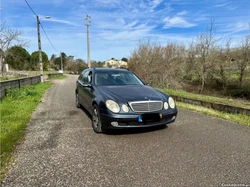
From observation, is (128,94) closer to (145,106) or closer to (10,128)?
(145,106)

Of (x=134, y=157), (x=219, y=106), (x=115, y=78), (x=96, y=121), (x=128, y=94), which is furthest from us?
(x=219, y=106)

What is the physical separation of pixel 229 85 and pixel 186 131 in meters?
21.1

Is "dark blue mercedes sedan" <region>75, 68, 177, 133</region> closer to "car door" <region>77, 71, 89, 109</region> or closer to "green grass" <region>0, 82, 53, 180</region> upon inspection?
"car door" <region>77, 71, 89, 109</region>

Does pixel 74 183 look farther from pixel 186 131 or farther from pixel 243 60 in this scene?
pixel 243 60

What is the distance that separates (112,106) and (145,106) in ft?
2.32

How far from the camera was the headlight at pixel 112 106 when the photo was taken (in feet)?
13.0

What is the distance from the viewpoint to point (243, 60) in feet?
67.7

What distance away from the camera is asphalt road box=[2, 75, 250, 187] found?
2.61m

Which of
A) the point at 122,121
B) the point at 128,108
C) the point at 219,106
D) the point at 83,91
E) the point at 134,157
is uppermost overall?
the point at 83,91

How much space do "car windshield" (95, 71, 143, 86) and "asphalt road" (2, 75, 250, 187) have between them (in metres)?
1.36

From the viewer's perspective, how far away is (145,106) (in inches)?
160

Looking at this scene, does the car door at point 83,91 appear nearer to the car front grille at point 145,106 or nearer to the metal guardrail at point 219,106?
the car front grille at point 145,106

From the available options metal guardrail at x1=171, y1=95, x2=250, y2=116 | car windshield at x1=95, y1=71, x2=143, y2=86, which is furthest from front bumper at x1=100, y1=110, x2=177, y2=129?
metal guardrail at x1=171, y1=95, x2=250, y2=116

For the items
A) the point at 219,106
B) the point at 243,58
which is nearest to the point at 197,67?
the point at 243,58
